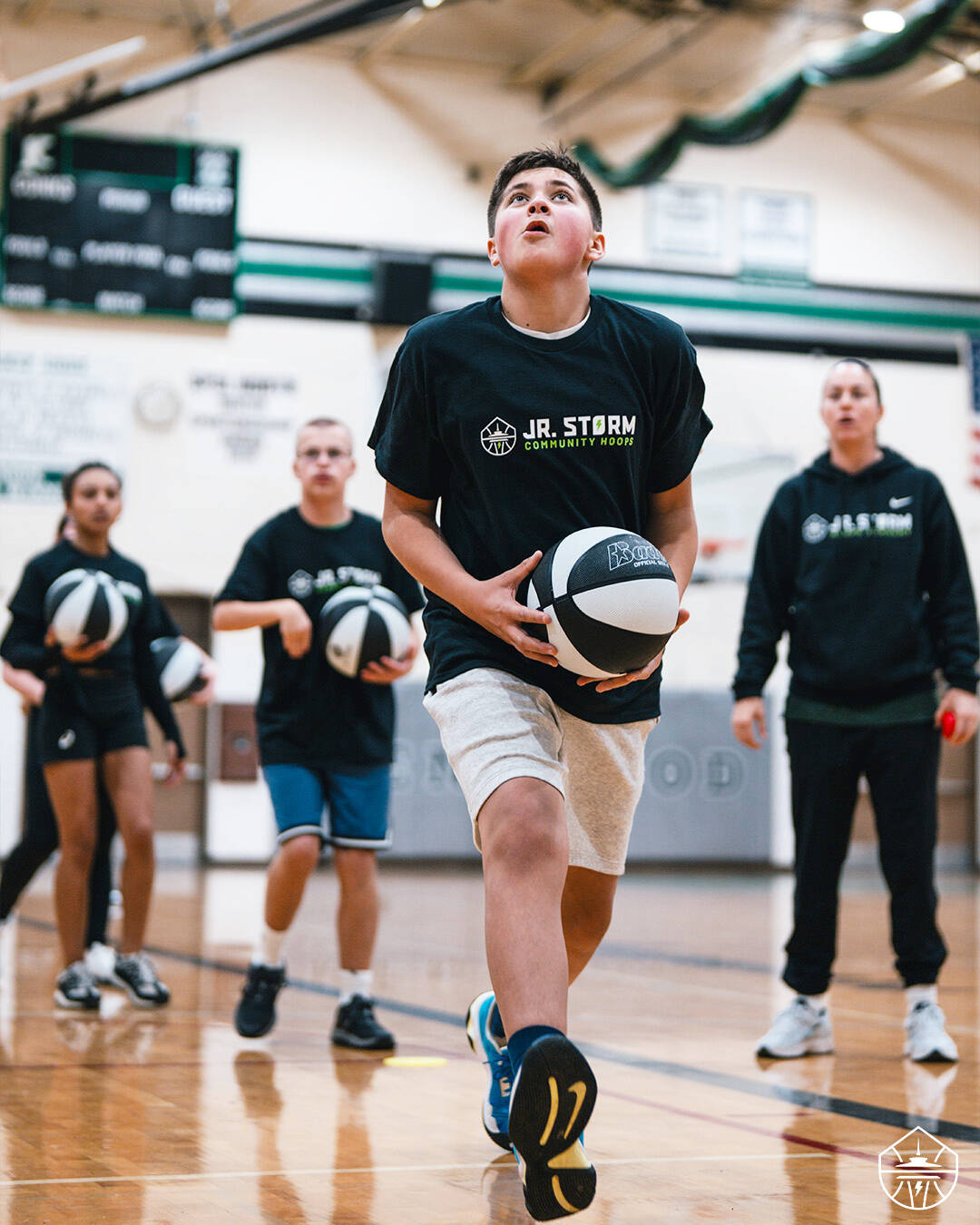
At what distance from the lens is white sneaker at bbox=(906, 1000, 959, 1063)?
14.7 ft

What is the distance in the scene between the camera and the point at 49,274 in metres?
13.9

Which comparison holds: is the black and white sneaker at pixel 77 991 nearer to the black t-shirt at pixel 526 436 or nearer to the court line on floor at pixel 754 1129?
the court line on floor at pixel 754 1129

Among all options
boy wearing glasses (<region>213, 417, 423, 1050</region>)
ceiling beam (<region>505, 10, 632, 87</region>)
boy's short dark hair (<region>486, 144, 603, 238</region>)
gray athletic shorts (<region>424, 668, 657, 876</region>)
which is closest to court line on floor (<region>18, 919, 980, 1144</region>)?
boy wearing glasses (<region>213, 417, 423, 1050</region>)

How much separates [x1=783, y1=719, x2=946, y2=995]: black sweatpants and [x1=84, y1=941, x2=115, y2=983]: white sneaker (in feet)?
8.56

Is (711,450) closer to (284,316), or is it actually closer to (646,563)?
(284,316)

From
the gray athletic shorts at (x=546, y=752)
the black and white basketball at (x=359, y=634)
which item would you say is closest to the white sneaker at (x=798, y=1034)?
the black and white basketball at (x=359, y=634)

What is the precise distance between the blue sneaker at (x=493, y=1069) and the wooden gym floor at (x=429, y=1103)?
0.34 ft

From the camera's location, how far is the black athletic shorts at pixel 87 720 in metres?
5.59

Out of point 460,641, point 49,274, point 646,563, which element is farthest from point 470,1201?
point 49,274

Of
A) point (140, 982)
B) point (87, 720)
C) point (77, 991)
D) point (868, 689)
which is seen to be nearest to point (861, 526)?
point (868, 689)

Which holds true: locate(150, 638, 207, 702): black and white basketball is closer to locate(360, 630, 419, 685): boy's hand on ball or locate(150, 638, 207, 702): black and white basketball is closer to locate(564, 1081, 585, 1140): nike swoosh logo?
locate(360, 630, 419, 685): boy's hand on ball

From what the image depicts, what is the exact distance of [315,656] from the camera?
493 cm

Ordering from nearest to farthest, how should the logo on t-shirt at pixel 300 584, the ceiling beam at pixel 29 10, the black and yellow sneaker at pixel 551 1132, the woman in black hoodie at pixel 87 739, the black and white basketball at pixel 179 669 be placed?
the black and yellow sneaker at pixel 551 1132 < the logo on t-shirt at pixel 300 584 < the woman in black hoodie at pixel 87 739 < the black and white basketball at pixel 179 669 < the ceiling beam at pixel 29 10

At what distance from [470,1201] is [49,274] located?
12.3 meters
